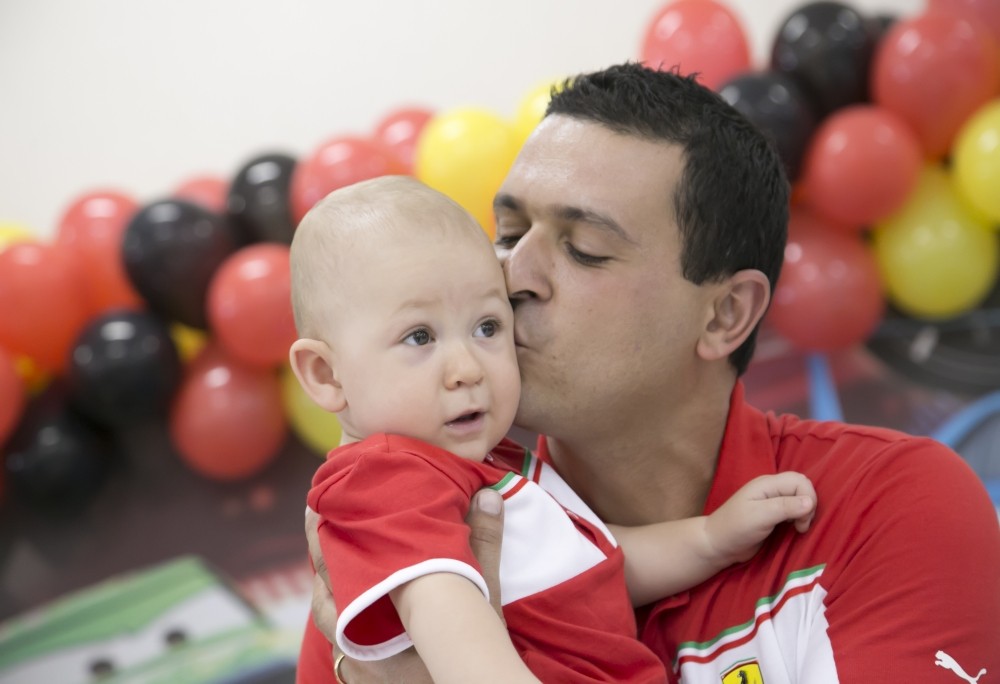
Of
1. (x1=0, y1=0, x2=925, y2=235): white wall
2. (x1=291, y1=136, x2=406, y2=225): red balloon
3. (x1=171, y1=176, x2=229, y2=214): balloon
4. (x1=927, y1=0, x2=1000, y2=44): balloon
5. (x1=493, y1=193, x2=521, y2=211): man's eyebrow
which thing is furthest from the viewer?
(x1=0, y1=0, x2=925, y2=235): white wall

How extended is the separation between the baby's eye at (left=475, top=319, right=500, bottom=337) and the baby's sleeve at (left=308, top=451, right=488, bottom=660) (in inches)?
6.9

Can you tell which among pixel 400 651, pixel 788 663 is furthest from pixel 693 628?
pixel 400 651

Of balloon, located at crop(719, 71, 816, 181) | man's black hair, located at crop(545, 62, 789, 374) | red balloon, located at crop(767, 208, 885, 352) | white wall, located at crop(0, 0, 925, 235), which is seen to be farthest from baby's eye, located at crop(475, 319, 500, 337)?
white wall, located at crop(0, 0, 925, 235)

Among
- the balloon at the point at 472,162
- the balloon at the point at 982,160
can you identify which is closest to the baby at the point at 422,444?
the balloon at the point at 472,162

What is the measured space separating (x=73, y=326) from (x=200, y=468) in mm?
582

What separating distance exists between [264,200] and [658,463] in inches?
74.4

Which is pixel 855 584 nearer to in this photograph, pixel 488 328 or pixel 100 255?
pixel 488 328

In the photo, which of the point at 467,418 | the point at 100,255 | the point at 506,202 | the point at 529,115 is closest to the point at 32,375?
the point at 100,255

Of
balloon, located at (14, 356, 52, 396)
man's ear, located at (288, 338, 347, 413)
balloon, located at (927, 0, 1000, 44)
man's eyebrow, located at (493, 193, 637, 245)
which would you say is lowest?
balloon, located at (14, 356, 52, 396)

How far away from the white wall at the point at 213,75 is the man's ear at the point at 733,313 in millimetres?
2796

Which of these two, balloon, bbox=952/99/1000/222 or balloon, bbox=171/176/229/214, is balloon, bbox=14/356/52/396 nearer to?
balloon, bbox=171/176/229/214

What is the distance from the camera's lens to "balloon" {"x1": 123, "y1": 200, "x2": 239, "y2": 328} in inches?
119

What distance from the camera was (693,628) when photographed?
1.48m

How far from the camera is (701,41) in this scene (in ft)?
10.1
